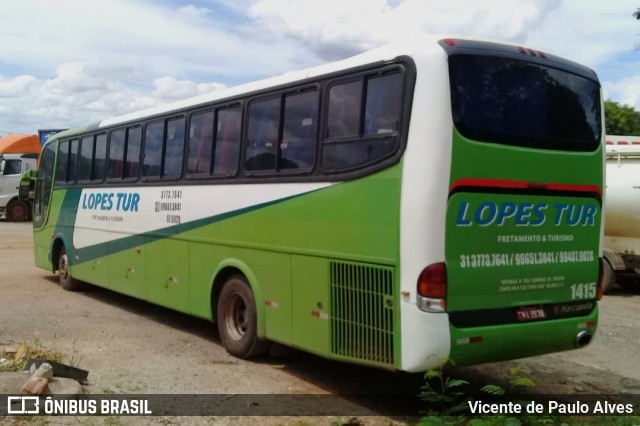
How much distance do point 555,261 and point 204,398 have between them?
335 centimetres

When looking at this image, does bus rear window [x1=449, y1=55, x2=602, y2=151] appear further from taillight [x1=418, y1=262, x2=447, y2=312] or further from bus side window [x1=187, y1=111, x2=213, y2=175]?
bus side window [x1=187, y1=111, x2=213, y2=175]

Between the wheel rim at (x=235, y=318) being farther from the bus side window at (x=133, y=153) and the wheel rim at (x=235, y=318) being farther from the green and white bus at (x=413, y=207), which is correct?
the bus side window at (x=133, y=153)

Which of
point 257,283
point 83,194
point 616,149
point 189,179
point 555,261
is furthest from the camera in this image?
point 616,149

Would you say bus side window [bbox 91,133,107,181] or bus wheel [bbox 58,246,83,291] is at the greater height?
bus side window [bbox 91,133,107,181]

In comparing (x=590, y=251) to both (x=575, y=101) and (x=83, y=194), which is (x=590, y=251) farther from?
(x=83, y=194)

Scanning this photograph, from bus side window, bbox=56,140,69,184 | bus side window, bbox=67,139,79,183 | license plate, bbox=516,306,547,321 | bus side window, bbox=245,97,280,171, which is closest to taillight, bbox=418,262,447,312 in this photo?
license plate, bbox=516,306,547,321

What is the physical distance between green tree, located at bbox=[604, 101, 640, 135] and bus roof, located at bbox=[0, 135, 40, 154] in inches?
1270

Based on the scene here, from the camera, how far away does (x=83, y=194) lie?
37.7 ft

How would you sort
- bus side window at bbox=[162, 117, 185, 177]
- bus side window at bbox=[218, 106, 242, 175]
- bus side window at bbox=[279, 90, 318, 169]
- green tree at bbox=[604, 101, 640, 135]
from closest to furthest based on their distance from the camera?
bus side window at bbox=[279, 90, 318, 169], bus side window at bbox=[218, 106, 242, 175], bus side window at bbox=[162, 117, 185, 177], green tree at bbox=[604, 101, 640, 135]

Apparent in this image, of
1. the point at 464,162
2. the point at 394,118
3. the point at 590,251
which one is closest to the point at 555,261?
the point at 590,251

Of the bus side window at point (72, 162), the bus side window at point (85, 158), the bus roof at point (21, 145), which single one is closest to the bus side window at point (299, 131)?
the bus side window at point (85, 158)

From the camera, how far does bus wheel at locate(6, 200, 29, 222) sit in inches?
1111

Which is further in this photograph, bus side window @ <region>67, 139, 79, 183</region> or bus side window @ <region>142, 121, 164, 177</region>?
bus side window @ <region>67, 139, 79, 183</region>

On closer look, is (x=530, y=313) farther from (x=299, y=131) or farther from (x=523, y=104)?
(x=299, y=131)
